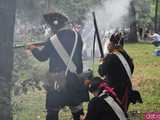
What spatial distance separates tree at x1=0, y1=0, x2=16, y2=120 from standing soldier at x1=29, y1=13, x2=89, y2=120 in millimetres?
1366

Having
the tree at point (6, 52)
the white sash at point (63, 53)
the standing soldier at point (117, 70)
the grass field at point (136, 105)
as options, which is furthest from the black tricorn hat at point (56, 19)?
the tree at point (6, 52)

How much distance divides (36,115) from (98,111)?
486 cm

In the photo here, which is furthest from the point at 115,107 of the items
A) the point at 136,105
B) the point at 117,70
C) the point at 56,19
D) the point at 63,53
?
the point at 136,105

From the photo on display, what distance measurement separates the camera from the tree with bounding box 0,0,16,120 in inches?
266

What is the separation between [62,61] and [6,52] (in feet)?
5.54

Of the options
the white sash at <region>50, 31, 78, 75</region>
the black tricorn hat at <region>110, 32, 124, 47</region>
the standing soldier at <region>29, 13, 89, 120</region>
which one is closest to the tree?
the standing soldier at <region>29, 13, 89, 120</region>

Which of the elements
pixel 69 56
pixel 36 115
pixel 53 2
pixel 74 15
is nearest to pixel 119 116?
pixel 69 56

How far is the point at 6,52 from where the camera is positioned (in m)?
6.95

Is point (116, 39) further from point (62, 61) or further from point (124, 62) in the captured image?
point (62, 61)

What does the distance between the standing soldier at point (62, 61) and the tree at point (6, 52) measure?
4.48ft

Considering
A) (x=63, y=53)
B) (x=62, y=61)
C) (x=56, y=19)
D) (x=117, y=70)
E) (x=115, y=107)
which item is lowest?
(x=115, y=107)

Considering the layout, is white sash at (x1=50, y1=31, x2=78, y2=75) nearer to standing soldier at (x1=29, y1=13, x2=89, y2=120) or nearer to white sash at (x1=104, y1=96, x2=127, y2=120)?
standing soldier at (x1=29, y1=13, x2=89, y2=120)

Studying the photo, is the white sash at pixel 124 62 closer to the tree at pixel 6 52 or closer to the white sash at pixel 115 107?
the white sash at pixel 115 107

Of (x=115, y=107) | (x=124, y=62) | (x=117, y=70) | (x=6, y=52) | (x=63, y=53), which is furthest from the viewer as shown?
(x=63, y=53)
